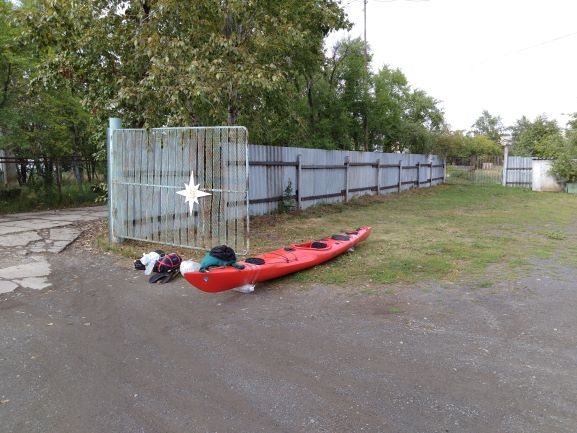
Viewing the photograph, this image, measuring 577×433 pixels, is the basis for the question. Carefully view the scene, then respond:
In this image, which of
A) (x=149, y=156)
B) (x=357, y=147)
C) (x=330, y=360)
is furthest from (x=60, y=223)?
(x=357, y=147)

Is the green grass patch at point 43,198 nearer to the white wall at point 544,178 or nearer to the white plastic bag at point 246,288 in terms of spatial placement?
the white plastic bag at point 246,288

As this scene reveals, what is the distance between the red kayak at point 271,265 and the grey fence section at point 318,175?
4.26m

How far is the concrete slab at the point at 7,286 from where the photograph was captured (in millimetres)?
5500

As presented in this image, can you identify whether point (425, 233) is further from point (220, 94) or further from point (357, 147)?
point (357, 147)

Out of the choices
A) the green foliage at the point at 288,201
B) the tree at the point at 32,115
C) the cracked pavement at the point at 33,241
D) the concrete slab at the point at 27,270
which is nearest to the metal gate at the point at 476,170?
the green foliage at the point at 288,201

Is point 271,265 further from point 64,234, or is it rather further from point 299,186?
point 299,186

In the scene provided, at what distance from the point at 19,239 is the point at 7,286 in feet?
10.2

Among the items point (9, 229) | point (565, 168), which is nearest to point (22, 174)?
point (9, 229)

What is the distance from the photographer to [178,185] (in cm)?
692

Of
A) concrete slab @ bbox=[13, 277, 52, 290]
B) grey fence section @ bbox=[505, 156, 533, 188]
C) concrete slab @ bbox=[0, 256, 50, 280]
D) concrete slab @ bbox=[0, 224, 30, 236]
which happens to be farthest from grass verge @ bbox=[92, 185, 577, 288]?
grey fence section @ bbox=[505, 156, 533, 188]

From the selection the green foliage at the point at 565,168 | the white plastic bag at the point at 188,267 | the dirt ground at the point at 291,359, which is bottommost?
the dirt ground at the point at 291,359

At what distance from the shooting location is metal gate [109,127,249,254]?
6.28 metres

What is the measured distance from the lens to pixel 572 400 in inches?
117

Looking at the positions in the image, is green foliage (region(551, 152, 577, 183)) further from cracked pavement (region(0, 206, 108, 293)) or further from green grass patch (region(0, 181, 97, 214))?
green grass patch (region(0, 181, 97, 214))
